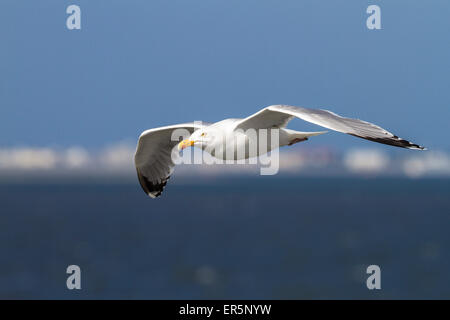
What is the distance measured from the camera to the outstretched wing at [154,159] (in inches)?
235

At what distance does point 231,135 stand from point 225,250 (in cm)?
A: 3618

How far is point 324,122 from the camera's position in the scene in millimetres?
4125

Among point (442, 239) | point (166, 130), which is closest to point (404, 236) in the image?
point (442, 239)

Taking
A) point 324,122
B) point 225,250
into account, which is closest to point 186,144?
point 324,122

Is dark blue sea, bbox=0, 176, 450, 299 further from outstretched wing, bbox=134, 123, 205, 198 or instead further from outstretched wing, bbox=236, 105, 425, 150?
outstretched wing, bbox=236, 105, 425, 150

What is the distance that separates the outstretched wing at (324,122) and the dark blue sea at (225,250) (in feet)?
41.0

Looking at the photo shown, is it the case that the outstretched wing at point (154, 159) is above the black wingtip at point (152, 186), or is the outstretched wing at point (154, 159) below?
above

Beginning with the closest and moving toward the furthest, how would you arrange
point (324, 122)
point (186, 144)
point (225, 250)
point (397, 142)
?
point (397, 142)
point (324, 122)
point (186, 144)
point (225, 250)

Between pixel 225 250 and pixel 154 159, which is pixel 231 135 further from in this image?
pixel 225 250

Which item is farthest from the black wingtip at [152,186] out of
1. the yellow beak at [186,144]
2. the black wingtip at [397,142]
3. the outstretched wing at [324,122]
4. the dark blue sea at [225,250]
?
the dark blue sea at [225,250]

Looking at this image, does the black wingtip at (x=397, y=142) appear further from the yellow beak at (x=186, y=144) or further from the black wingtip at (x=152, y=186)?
the black wingtip at (x=152, y=186)

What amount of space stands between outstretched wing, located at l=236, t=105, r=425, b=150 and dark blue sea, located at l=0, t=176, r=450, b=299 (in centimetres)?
1250

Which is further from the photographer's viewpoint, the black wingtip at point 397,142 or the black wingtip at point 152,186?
the black wingtip at point 152,186

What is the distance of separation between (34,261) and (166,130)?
30.5 m
